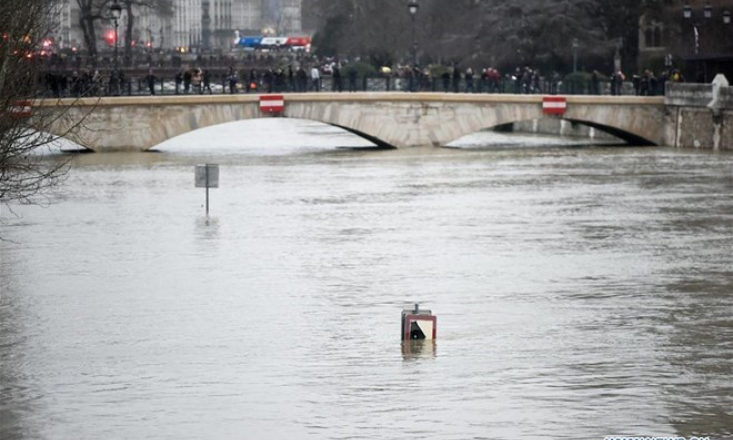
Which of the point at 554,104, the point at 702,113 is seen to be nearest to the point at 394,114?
the point at 554,104

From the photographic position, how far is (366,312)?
26781mm

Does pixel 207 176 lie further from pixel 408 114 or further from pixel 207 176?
pixel 408 114

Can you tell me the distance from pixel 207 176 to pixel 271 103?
2387 centimetres

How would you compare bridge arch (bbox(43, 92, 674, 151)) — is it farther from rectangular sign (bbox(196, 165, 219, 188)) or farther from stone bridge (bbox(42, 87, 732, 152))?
rectangular sign (bbox(196, 165, 219, 188))

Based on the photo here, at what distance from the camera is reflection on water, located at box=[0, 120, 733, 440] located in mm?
20109

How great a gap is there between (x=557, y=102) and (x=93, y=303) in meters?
38.6

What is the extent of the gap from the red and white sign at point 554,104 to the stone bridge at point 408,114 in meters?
0.24

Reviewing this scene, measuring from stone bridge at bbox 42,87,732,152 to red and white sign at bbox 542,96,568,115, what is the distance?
0.24 m

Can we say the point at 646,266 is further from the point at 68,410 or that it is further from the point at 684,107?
the point at 684,107

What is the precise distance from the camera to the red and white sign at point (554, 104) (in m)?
64.8

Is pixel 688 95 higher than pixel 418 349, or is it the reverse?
pixel 688 95

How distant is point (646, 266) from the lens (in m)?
31.7

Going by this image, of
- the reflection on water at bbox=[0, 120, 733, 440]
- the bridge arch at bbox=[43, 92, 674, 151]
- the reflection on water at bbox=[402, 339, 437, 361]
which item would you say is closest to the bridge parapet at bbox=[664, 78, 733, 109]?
the bridge arch at bbox=[43, 92, 674, 151]

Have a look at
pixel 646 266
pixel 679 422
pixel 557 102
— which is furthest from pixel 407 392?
pixel 557 102
